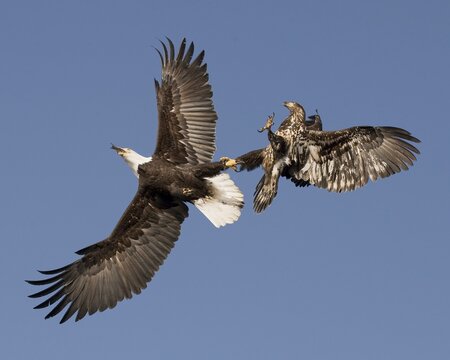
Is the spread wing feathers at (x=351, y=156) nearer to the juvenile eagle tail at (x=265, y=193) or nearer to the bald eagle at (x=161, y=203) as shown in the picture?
the juvenile eagle tail at (x=265, y=193)

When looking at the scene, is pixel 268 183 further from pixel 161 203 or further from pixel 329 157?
pixel 161 203

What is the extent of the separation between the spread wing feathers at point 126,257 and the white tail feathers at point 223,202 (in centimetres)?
95

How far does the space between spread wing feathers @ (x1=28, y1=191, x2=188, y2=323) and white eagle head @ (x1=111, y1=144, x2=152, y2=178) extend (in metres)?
0.45

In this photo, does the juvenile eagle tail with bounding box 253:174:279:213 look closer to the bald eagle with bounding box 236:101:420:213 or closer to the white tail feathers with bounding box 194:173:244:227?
the bald eagle with bounding box 236:101:420:213

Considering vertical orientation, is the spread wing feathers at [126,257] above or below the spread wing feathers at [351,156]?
below

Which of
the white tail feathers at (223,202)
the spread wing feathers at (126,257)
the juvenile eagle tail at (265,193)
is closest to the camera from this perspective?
the juvenile eagle tail at (265,193)

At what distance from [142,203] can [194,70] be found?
2.18m

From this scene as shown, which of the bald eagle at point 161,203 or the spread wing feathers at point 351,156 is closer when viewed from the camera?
the spread wing feathers at point 351,156

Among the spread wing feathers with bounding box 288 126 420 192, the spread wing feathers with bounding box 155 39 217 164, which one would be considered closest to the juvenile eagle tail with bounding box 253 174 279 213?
the spread wing feathers with bounding box 288 126 420 192

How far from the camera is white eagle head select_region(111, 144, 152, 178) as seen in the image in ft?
52.1

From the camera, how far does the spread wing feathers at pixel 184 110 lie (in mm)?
16297

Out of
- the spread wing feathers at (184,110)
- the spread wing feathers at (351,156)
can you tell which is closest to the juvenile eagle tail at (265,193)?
the spread wing feathers at (351,156)

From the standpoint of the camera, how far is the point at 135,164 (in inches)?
626

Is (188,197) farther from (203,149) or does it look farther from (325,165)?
(325,165)
